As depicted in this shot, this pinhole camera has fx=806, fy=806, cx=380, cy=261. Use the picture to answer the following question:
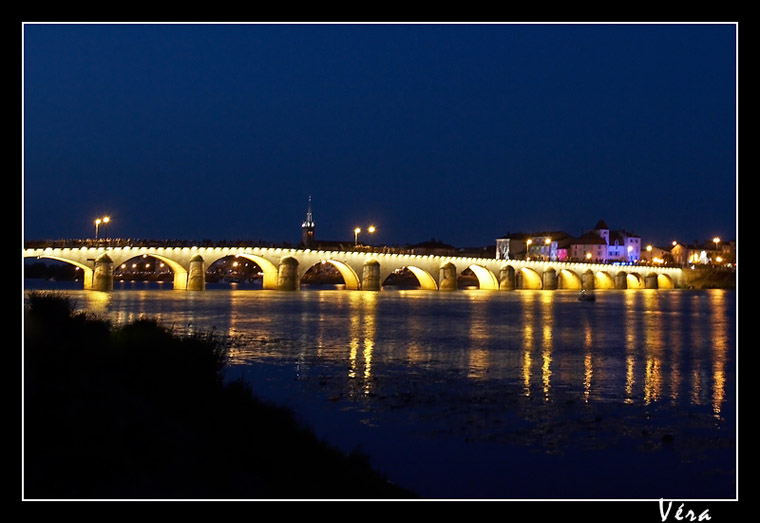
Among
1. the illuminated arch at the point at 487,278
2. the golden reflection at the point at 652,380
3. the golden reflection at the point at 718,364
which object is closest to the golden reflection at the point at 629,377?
the golden reflection at the point at 652,380

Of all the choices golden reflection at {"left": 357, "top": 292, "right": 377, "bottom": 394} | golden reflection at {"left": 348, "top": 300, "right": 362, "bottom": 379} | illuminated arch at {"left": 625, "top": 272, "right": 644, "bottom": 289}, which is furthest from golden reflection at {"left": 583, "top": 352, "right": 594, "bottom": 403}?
illuminated arch at {"left": 625, "top": 272, "right": 644, "bottom": 289}

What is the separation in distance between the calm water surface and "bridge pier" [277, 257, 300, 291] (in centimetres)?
5424

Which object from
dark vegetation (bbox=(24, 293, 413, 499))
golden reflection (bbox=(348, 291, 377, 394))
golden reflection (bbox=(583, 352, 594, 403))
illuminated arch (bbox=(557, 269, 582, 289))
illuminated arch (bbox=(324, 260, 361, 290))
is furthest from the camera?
illuminated arch (bbox=(557, 269, 582, 289))

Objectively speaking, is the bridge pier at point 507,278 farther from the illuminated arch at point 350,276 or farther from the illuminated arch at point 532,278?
the illuminated arch at point 350,276

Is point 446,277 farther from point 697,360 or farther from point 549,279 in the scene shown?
point 697,360

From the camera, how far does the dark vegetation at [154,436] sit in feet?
22.6

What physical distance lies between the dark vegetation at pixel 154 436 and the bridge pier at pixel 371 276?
81.2 m

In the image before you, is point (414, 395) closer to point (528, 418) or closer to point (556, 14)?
point (528, 418)

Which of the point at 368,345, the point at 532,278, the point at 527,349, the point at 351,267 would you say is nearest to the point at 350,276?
the point at 351,267

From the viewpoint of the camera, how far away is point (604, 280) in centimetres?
12556

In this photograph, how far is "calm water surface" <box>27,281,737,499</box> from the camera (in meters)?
10.8

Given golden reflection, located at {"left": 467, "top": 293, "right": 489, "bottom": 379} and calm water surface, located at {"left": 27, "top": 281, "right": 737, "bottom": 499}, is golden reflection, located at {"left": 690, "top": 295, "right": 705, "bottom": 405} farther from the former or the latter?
golden reflection, located at {"left": 467, "top": 293, "right": 489, "bottom": 379}

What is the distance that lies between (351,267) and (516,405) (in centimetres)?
7893

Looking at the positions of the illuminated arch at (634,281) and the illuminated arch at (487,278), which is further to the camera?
the illuminated arch at (634,281)
